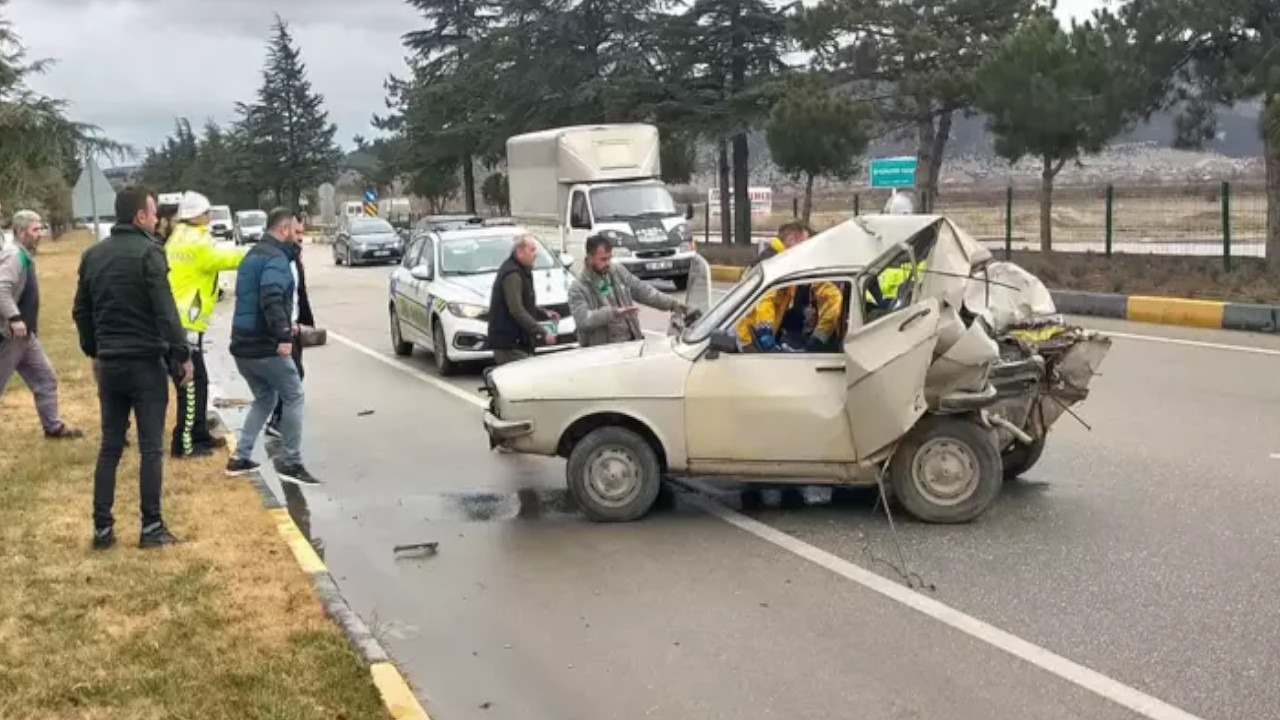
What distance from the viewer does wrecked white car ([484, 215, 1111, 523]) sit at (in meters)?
6.73

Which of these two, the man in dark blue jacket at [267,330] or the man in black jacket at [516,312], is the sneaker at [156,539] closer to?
the man in dark blue jacket at [267,330]

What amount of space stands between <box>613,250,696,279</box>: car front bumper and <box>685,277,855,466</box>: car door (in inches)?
652

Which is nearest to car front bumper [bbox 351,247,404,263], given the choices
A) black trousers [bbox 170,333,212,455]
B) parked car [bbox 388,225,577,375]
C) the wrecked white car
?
parked car [bbox 388,225,577,375]

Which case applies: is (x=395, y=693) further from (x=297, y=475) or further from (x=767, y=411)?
(x=297, y=475)

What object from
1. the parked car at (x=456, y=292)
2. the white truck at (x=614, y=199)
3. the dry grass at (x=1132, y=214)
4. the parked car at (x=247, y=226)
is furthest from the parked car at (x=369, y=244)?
the parked car at (x=247, y=226)

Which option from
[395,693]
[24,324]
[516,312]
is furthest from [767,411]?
[24,324]

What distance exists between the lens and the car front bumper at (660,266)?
23641 millimetres

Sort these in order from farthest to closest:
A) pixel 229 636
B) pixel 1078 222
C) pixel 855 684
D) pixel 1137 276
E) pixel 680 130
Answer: pixel 680 130, pixel 1078 222, pixel 1137 276, pixel 229 636, pixel 855 684

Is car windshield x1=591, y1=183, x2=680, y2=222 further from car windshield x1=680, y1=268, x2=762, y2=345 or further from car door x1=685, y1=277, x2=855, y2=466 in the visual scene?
car door x1=685, y1=277, x2=855, y2=466

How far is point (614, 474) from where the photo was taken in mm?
7258

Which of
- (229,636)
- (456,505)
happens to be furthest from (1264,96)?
(229,636)

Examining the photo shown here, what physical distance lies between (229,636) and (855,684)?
Result: 258 cm

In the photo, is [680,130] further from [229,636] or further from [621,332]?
[229,636]

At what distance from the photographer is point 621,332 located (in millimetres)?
8594
